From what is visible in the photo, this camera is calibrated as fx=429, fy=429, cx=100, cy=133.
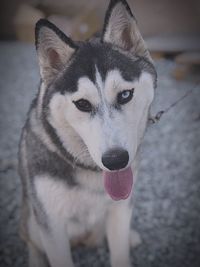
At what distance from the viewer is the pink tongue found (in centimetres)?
182

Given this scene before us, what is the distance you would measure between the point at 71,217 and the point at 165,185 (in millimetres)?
1151

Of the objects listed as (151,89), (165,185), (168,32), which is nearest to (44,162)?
(151,89)

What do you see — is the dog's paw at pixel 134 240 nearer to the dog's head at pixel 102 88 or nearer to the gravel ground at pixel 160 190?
the gravel ground at pixel 160 190

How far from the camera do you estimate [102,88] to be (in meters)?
1.63

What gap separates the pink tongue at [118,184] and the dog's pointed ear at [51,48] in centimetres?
49

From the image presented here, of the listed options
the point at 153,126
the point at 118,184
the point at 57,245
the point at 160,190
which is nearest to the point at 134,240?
the point at 160,190

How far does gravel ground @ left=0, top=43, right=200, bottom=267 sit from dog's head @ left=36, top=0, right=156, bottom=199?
2.69ft

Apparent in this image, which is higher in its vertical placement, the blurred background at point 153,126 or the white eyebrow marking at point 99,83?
the white eyebrow marking at point 99,83

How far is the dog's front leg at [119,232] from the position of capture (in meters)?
2.11

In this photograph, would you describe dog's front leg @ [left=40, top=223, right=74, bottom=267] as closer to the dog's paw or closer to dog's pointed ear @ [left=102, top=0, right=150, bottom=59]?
the dog's paw

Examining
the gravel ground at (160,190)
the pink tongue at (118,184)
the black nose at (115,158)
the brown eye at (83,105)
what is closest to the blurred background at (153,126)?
the gravel ground at (160,190)

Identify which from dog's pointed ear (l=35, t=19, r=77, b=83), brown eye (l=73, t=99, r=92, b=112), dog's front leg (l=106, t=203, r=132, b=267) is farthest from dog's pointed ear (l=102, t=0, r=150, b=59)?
dog's front leg (l=106, t=203, r=132, b=267)

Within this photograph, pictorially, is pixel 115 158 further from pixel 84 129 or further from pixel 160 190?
pixel 160 190

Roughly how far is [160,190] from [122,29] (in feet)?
4.80
